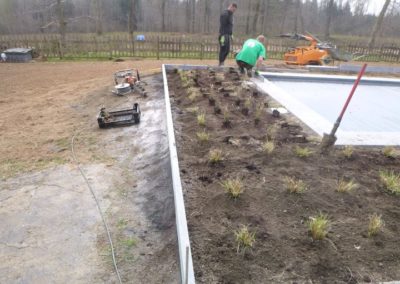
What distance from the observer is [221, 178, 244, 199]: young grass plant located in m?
2.84

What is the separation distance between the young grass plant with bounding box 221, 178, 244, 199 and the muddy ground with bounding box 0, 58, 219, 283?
60cm

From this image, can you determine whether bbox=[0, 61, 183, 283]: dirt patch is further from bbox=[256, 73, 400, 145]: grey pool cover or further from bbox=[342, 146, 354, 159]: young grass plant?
bbox=[256, 73, 400, 145]: grey pool cover

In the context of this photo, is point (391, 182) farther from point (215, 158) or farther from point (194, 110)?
point (194, 110)

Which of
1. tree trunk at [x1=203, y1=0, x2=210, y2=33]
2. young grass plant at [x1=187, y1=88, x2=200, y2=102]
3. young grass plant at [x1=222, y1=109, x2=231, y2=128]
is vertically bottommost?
young grass plant at [x1=222, y1=109, x2=231, y2=128]

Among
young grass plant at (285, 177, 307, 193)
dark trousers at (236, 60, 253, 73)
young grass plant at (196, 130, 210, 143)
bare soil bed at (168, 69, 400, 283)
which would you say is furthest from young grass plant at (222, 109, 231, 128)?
dark trousers at (236, 60, 253, 73)

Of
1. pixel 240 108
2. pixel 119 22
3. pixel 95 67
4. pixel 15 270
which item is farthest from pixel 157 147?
pixel 119 22

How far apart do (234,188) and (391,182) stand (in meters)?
1.63

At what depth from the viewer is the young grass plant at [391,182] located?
2988mm

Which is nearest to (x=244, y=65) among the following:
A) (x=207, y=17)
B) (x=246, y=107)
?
(x=246, y=107)

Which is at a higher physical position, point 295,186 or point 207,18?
point 207,18

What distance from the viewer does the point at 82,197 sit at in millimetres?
3287

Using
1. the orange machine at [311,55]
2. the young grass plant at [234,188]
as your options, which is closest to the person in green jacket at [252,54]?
the orange machine at [311,55]

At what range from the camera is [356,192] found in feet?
9.79

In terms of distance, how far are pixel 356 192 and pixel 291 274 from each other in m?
1.37
